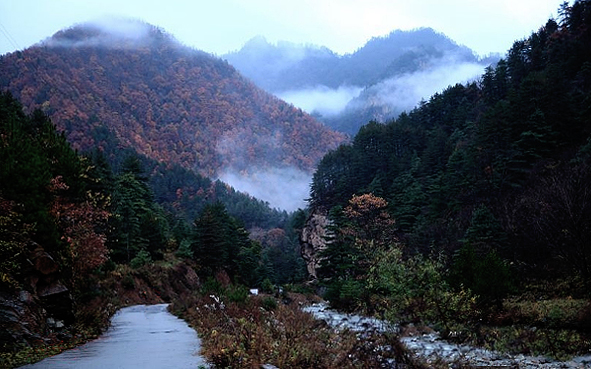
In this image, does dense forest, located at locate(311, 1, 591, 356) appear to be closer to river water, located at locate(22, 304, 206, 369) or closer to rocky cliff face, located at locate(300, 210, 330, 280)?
rocky cliff face, located at locate(300, 210, 330, 280)

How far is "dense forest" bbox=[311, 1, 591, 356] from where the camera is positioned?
2186cm

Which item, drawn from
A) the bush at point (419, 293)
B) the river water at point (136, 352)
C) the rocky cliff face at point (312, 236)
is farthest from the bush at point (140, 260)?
the rocky cliff face at point (312, 236)

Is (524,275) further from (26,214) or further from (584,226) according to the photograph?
(26,214)

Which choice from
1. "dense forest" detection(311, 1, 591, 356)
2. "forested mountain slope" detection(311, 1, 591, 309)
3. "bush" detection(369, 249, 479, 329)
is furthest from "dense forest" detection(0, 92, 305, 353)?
"forested mountain slope" detection(311, 1, 591, 309)

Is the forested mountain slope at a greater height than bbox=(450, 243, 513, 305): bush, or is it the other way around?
the forested mountain slope

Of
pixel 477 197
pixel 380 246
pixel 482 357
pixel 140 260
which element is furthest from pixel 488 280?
pixel 140 260

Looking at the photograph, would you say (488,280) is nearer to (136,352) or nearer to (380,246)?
(380,246)

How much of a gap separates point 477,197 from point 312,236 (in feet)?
Answer: 111

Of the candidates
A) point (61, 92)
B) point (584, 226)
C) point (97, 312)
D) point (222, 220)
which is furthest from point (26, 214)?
point (61, 92)

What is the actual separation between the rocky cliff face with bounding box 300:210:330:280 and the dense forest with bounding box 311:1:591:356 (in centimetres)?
231

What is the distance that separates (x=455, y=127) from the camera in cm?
7225

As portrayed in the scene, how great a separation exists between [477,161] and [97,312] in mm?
43548

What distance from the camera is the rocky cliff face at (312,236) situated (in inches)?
2844

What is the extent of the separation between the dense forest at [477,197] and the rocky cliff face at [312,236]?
2315 mm
